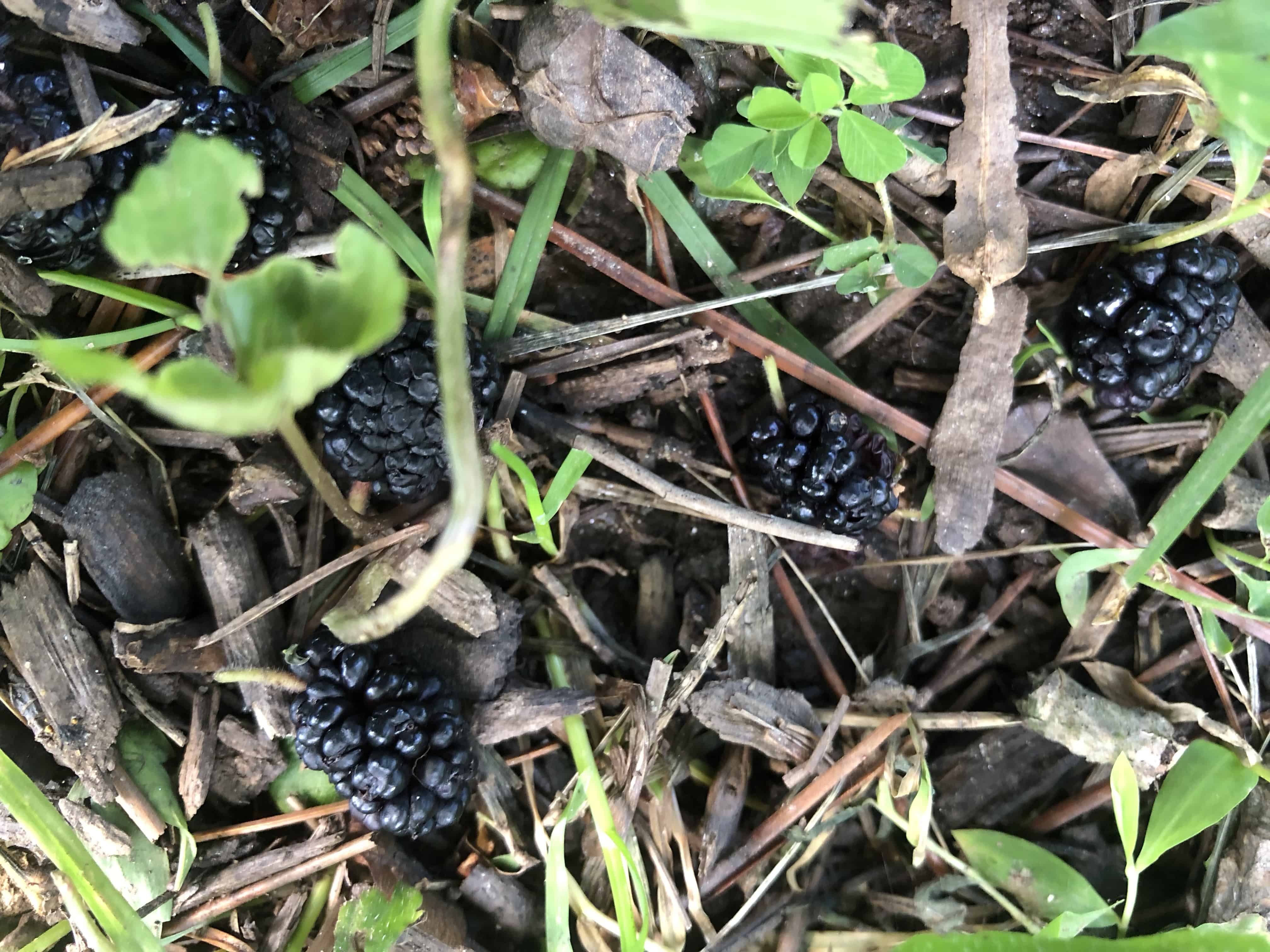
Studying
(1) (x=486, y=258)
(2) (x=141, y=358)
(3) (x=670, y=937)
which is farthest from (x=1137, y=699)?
(2) (x=141, y=358)

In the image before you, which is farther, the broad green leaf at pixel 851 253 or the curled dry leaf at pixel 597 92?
the broad green leaf at pixel 851 253

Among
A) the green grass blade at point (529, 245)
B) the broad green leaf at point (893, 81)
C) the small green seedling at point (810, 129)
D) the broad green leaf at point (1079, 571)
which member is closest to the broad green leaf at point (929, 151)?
the small green seedling at point (810, 129)

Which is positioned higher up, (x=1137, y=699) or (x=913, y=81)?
(x=913, y=81)

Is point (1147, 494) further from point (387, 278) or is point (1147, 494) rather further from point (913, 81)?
point (387, 278)

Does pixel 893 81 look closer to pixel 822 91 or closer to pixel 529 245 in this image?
pixel 822 91

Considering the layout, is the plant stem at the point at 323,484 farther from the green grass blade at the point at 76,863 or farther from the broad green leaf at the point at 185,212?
the green grass blade at the point at 76,863

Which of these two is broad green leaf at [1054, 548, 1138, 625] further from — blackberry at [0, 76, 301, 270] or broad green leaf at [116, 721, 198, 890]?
broad green leaf at [116, 721, 198, 890]

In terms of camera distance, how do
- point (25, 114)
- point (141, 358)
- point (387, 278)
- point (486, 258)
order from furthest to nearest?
point (486, 258), point (141, 358), point (25, 114), point (387, 278)
